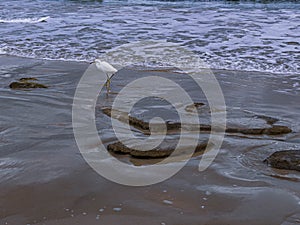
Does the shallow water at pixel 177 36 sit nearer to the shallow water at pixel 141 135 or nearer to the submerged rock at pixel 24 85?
the shallow water at pixel 141 135

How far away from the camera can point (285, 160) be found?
2277mm

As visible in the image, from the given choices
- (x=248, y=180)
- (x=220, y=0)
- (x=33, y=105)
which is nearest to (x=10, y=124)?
(x=33, y=105)

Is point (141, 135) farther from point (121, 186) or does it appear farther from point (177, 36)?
point (177, 36)

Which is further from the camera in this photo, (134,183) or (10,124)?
(10,124)

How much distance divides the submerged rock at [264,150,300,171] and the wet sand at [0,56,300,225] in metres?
0.04

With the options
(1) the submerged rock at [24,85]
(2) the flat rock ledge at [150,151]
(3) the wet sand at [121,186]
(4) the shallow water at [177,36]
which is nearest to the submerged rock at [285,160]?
(3) the wet sand at [121,186]

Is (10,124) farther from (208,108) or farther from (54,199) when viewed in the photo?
(208,108)

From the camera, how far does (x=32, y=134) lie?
274 cm

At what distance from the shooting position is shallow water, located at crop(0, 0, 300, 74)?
18.7 feet

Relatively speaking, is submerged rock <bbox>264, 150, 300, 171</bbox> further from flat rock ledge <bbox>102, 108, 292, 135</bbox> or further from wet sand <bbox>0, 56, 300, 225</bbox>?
flat rock ledge <bbox>102, 108, 292, 135</bbox>

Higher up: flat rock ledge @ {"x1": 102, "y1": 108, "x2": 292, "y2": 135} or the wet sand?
the wet sand

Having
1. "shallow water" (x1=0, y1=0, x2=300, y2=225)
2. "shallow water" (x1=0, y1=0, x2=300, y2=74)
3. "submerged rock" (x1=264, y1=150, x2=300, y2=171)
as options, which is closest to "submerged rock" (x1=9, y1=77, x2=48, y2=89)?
"shallow water" (x1=0, y1=0, x2=300, y2=225)

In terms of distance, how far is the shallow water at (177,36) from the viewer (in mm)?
5703

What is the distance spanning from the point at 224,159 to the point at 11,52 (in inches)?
189
